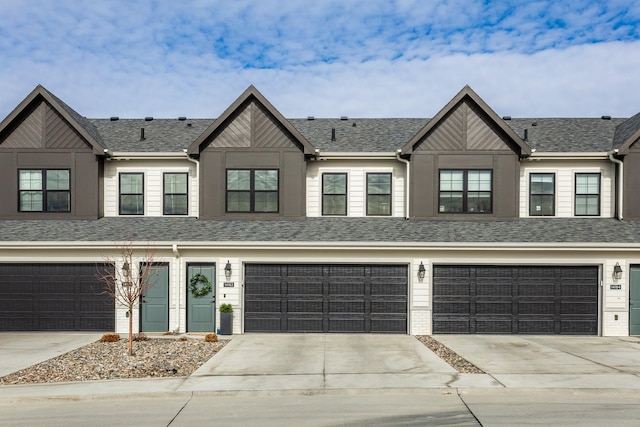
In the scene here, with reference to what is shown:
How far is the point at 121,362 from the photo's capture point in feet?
39.2

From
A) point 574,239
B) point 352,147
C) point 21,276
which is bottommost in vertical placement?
point 21,276

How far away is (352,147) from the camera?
1947 cm

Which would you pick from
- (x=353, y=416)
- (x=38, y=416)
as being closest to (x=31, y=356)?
(x=38, y=416)

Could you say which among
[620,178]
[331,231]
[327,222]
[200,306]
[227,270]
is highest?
[620,178]

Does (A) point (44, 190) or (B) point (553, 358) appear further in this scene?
(A) point (44, 190)

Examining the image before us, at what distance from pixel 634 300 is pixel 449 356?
8056 mm

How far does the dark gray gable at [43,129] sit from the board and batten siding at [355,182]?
817 centimetres

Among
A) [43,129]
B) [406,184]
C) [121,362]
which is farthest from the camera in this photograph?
[406,184]

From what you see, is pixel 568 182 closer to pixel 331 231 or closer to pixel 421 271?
pixel 421 271

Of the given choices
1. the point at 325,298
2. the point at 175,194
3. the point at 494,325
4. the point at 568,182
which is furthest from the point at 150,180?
the point at 568,182

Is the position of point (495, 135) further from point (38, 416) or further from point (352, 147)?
point (38, 416)

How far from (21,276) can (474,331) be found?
1578 centimetres

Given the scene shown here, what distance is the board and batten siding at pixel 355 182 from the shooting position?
61.7ft

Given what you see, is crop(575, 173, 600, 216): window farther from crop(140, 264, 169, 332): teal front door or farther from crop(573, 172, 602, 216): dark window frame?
crop(140, 264, 169, 332): teal front door
